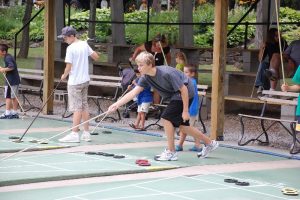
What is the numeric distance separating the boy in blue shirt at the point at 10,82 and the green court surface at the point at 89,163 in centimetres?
450

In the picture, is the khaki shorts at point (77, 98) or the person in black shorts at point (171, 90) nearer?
the person in black shorts at point (171, 90)

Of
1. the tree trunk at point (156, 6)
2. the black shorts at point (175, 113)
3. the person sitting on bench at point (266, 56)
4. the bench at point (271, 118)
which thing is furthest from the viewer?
the tree trunk at point (156, 6)

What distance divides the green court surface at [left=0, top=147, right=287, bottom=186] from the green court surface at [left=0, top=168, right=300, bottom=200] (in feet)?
1.81

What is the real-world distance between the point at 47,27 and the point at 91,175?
7.91m

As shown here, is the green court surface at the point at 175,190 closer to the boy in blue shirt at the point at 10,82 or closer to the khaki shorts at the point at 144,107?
the khaki shorts at the point at 144,107

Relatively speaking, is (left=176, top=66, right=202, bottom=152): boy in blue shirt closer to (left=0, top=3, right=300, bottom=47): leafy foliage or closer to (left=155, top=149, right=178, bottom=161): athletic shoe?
(left=155, top=149, right=178, bottom=161): athletic shoe

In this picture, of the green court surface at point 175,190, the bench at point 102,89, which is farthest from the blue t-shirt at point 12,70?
the green court surface at point 175,190

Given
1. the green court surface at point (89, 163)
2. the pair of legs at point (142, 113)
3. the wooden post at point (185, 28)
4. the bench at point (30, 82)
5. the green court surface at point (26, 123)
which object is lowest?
the green court surface at point (89, 163)

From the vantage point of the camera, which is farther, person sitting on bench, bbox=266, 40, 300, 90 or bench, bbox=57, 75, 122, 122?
bench, bbox=57, 75, 122, 122

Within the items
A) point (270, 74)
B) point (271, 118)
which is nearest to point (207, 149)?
point (271, 118)

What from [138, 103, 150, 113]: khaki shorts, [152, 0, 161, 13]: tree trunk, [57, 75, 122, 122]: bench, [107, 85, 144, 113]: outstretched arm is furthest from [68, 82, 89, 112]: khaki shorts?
[152, 0, 161, 13]: tree trunk

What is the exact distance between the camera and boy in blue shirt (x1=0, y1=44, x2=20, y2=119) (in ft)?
55.3

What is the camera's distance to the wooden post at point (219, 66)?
14402 mm

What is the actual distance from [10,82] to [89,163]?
5836mm
